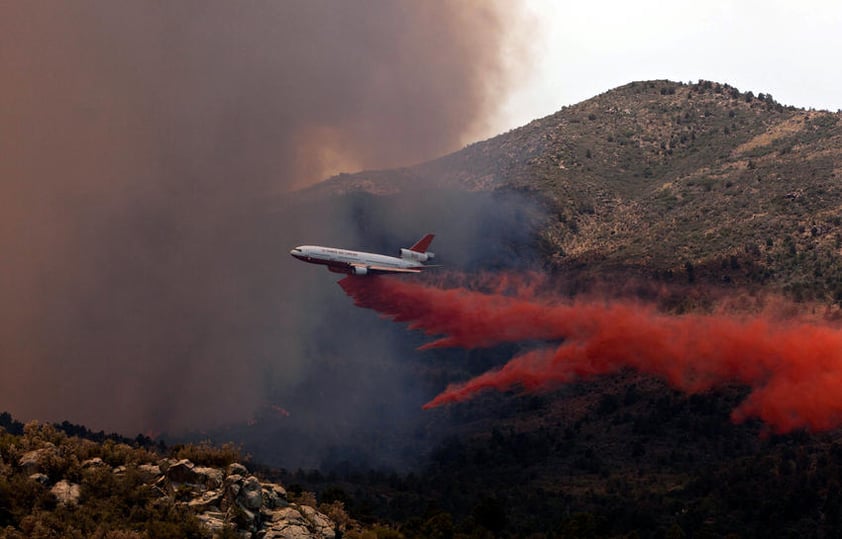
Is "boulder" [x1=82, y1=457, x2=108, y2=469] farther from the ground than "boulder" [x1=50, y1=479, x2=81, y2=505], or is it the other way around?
"boulder" [x1=82, y1=457, x2=108, y2=469]

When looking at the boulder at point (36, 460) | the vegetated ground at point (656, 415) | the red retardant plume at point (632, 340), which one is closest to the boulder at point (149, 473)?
the boulder at point (36, 460)

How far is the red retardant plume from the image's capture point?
12000 cm

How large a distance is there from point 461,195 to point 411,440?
162 ft

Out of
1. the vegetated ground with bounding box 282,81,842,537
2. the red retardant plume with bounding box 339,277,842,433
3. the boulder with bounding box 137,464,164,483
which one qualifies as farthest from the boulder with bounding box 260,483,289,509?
the red retardant plume with bounding box 339,277,842,433

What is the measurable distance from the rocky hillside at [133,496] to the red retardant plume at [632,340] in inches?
2278

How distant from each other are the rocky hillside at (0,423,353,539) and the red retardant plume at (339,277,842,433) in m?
57.9

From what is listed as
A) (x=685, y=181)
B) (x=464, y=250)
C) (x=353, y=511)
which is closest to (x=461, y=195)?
(x=464, y=250)

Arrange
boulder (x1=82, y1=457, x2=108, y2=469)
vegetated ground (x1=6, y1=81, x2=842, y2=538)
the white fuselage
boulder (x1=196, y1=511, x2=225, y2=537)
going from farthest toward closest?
1. the white fuselage
2. vegetated ground (x1=6, y1=81, x2=842, y2=538)
3. boulder (x1=82, y1=457, x2=108, y2=469)
4. boulder (x1=196, y1=511, x2=225, y2=537)

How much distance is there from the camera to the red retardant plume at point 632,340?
120 metres

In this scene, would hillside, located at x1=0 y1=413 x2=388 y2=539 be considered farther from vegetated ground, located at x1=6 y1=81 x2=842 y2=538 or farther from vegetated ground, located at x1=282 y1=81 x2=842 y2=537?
vegetated ground, located at x1=282 y1=81 x2=842 y2=537

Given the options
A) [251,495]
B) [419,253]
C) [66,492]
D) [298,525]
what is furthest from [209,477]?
[419,253]

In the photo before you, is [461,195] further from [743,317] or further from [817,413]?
[817,413]

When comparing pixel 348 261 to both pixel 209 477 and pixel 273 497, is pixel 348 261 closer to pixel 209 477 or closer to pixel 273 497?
pixel 273 497

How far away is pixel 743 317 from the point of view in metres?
134
